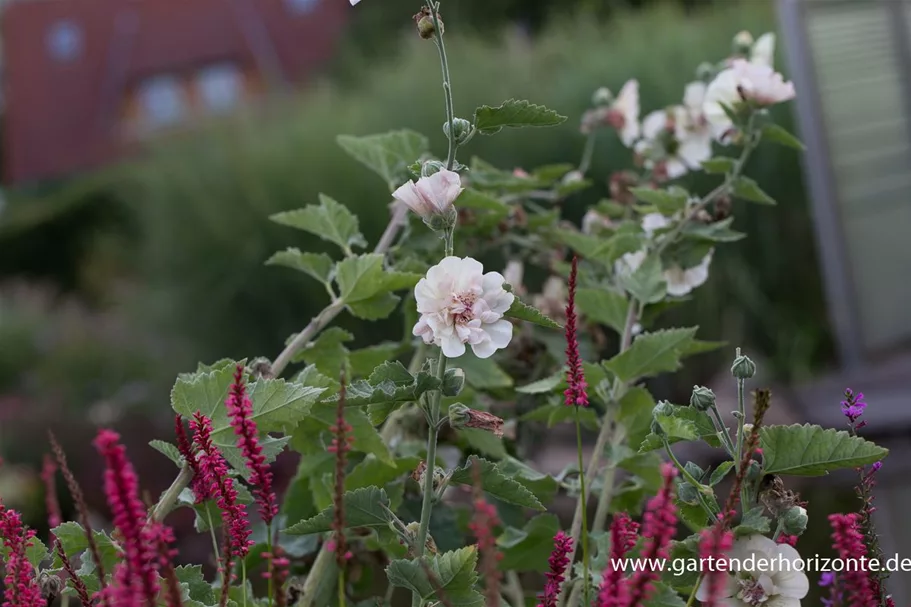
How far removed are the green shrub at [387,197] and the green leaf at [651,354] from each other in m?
3.55

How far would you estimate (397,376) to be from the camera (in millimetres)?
635

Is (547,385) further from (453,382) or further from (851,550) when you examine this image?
(851,550)

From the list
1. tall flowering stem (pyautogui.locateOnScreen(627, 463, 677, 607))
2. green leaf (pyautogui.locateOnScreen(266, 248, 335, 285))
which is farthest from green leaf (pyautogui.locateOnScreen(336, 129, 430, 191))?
tall flowering stem (pyautogui.locateOnScreen(627, 463, 677, 607))

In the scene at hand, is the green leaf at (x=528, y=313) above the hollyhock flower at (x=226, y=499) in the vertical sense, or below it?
above

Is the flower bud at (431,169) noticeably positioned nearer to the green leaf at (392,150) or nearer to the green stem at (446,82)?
the green stem at (446,82)

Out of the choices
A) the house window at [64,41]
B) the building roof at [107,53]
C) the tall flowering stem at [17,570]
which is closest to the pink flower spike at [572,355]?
the tall flowering stem at [17,570]

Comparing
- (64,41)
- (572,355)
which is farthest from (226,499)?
(64,41)

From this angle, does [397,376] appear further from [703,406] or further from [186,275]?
[186,275]

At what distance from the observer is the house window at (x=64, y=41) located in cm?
1461

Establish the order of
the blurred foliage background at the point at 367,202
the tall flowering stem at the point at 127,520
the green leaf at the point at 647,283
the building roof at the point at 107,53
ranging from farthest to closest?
the building roof at the point at 107,53, the blurred foliage background at the point at 367,202, the green leaf at the point at 647,283, the tall flowering stem at the point at 127,520

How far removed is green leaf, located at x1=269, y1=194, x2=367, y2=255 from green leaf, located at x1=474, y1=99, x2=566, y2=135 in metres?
0.22

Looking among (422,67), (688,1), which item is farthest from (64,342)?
(688,1)

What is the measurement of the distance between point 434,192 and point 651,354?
0.27 m

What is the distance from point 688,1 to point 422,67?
697 cm
